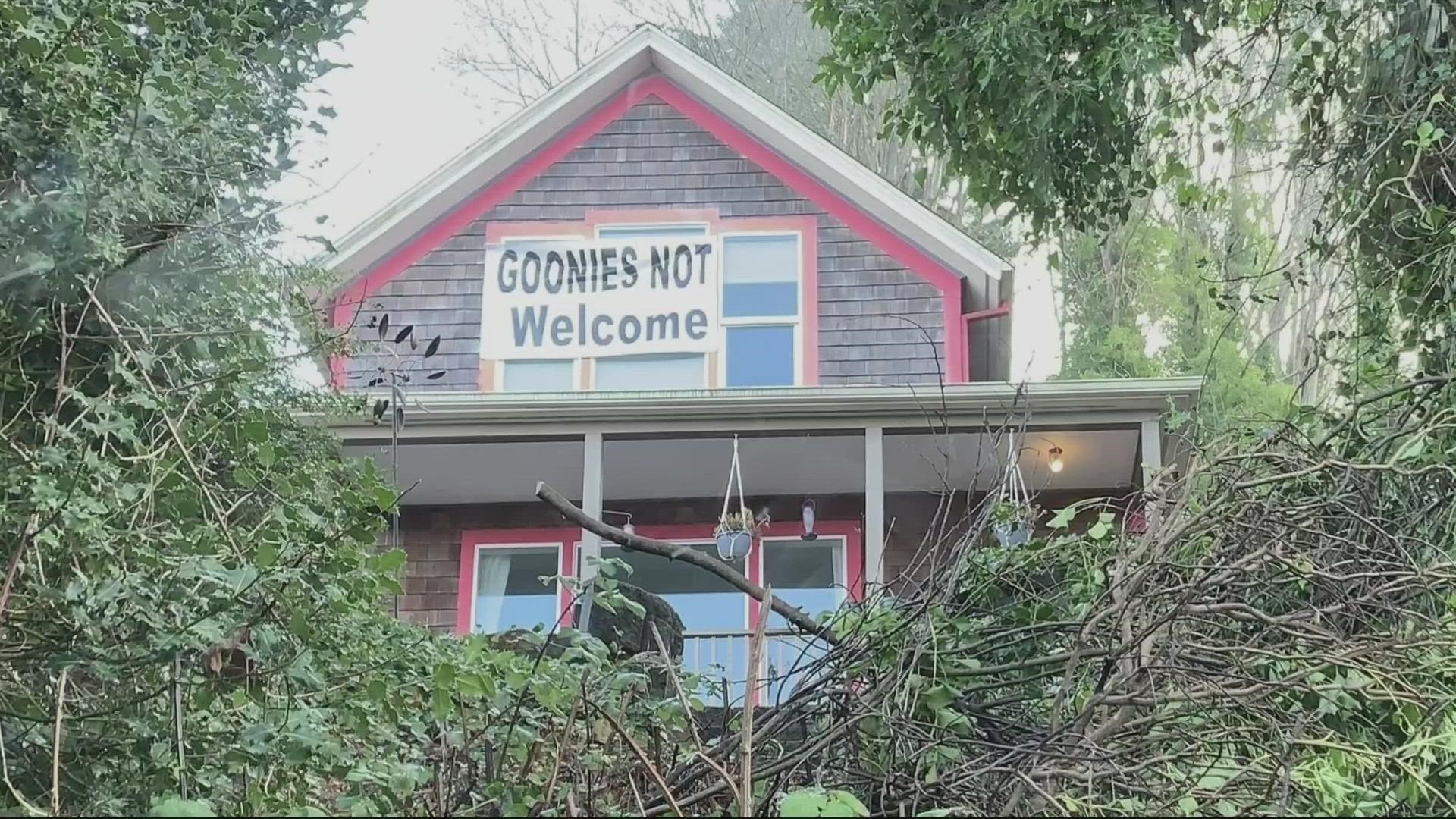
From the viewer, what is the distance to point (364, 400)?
483 cm

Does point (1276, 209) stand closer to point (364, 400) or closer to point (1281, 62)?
point (1281, 62)

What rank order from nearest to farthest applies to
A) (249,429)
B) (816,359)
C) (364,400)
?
(249,429) → (364,400) → (816,359)

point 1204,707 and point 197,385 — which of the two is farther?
Result: point 197,385

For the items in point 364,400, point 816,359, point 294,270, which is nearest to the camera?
point 294,270

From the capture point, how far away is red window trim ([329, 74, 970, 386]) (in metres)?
9.41

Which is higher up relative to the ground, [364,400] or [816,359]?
[816,359]

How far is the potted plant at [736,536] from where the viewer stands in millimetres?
7598

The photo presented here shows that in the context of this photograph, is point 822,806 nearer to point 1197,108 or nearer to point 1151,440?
point 1197,108

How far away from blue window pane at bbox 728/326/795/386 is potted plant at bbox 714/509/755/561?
1.71m

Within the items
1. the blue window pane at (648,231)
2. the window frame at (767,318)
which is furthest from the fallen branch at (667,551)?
the blue window pane at (648,231)

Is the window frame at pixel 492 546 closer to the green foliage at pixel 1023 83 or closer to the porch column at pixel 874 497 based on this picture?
the porch column at pixel 874 497

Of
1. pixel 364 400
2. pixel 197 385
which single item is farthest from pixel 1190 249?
pixel 197 385

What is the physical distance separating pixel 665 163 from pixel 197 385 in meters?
6.94

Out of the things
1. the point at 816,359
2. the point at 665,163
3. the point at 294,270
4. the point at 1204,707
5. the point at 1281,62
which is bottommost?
the point at 1204,707
